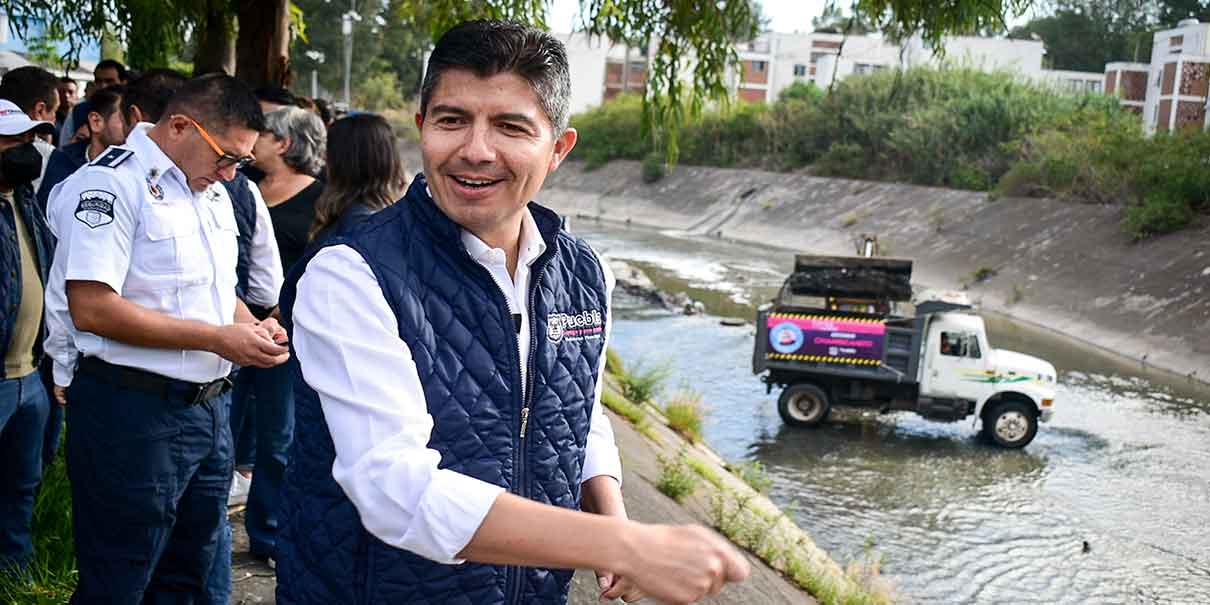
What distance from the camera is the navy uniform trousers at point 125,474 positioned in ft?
12.1

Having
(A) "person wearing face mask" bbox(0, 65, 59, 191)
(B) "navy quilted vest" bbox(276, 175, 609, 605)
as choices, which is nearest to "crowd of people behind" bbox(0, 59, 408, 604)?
(A) "person wearing face mask" bbox(0, 65, 59, 191)

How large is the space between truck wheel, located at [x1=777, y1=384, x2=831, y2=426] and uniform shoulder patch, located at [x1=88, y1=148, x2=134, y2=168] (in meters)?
15.1

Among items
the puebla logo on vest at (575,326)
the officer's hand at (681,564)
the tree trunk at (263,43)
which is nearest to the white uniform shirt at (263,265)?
the puebla logo on vest at (575,326)

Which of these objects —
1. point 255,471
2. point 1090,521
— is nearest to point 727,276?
point 1090,521

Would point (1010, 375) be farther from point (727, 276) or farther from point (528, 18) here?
point (727, 276)

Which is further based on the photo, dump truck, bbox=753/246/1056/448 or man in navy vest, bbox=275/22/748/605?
dump truck, bbox=753/246/1056/448

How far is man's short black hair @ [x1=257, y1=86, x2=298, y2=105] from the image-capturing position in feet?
25.5

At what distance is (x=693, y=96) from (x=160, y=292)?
4980 millimetres

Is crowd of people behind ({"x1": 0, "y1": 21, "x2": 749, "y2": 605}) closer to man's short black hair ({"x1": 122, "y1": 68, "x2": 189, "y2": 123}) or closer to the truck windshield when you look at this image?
man's short black hair ({"x1": 122, "y1": 68, "x2": 189, "y2": 123})

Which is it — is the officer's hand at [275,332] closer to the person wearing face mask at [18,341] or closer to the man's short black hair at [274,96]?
the person wearing face mask at [18,341]

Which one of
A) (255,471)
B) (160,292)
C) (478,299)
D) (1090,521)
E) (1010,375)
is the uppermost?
(478,299)

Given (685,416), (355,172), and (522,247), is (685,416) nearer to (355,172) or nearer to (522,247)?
(355,172)

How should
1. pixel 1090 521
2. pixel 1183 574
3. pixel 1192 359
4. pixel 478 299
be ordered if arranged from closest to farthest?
pixel 478 299, pixel 1183 574, pixel 1090 521, pixel 1192 359

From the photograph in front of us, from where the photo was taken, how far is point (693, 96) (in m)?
8.23
